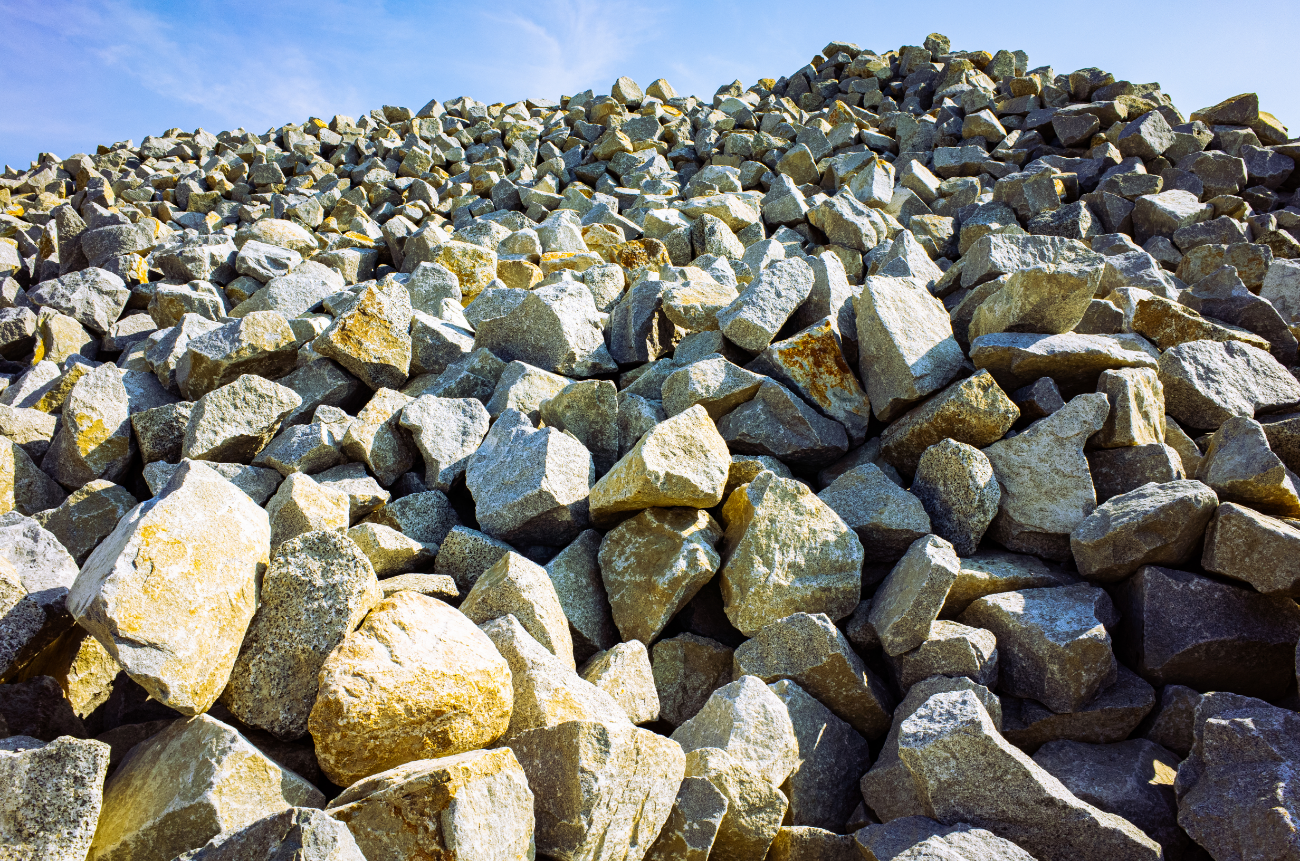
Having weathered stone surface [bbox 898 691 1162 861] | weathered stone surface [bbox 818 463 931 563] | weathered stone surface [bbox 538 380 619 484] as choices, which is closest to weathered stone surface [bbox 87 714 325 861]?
weathered stone surface [bbox 898 691 1162 861]

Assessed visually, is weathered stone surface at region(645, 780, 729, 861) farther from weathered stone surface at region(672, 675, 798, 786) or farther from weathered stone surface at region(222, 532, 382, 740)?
weathered stone surface at region(222, 532, 382, 740)

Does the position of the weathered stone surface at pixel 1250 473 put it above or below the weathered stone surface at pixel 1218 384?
below

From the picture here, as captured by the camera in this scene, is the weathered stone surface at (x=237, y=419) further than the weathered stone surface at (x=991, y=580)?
Yes

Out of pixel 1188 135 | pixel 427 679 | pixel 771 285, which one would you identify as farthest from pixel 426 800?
pixel 1188 135

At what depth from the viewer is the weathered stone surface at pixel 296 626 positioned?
6.16 ft

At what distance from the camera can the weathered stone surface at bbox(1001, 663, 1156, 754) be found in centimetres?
221

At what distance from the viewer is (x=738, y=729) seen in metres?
2.03

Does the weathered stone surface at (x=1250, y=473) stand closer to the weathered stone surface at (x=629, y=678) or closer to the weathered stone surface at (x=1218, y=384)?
the weathered stone surface at (x=1218, y=384)

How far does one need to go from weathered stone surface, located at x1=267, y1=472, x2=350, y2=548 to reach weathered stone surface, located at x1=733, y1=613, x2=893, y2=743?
4.89 feet

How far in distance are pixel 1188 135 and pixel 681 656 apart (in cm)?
750

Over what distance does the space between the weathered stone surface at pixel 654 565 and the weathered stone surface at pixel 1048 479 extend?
1.08 m

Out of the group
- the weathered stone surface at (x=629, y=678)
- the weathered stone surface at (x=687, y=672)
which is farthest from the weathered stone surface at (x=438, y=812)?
the weathered stone surface at (x=687, y=672)

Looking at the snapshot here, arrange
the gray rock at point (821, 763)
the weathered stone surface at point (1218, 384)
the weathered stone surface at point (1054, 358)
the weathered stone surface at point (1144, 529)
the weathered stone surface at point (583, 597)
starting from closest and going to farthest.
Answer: the gray rock at point (821, 763) → the weathered stone surface at point (1144, 529) → the weathered stone surface at point (583, 597) → the weathered stone surface at point (1054, 358) → the weathered stone surface at point (1218, 384)

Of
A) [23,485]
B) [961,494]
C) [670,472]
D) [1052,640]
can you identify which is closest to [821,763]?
[1052,640]
